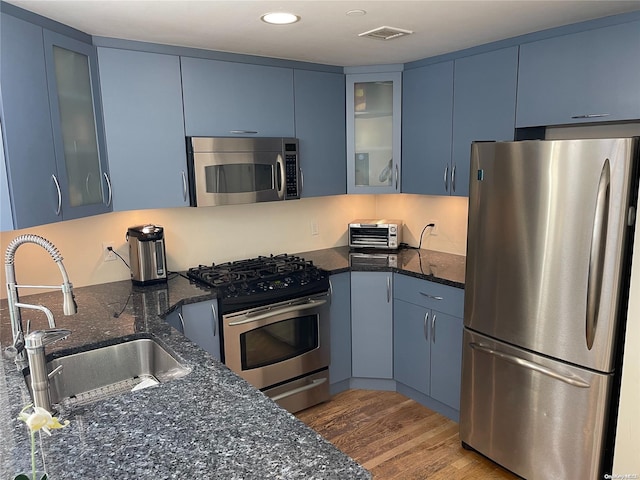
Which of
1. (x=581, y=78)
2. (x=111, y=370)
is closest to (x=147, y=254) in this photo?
(x=111, y=370)

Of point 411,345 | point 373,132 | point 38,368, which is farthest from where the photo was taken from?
point 373,132

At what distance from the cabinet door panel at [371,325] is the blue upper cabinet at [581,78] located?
51.9 inches

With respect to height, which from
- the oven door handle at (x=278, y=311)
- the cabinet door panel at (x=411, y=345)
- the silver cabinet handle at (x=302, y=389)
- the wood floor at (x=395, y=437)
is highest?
the oven door handle at (x=278, y=311)

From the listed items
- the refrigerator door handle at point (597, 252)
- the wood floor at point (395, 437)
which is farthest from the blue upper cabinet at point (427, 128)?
the wood floor at point (395, 437)

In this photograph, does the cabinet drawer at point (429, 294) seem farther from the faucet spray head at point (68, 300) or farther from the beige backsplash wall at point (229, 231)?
the faucet spray head at point (68, 300)

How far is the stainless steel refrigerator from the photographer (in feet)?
6.20

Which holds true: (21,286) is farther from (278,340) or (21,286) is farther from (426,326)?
(426,326)

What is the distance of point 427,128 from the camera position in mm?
3109

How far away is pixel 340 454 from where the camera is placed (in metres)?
1.14

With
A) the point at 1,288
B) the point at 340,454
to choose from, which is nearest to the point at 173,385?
the point at 340,454

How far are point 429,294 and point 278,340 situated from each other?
97cm

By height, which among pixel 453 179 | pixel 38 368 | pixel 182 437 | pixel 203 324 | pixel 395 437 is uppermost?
pixel 453 179

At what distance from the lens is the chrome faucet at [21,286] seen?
1473mm

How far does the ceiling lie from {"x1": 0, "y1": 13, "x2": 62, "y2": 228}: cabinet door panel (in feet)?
0.49
